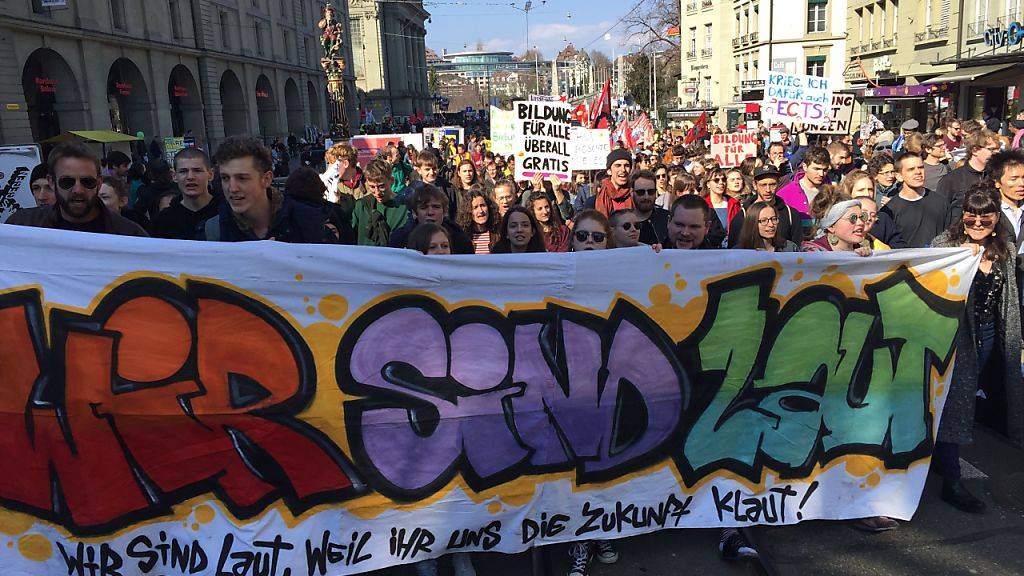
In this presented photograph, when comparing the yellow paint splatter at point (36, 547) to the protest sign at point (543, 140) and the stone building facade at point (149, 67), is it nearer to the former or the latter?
the protest sign at point (543, 140)

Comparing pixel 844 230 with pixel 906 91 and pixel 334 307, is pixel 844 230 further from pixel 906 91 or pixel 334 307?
pixel 906 91

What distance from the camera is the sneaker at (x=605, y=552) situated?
3.66 metres

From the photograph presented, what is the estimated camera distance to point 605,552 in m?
3.68

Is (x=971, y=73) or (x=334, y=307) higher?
(x=971, y=73)

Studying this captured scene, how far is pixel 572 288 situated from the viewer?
11.9 feet

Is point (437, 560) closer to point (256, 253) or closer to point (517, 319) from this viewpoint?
point (517, 319)

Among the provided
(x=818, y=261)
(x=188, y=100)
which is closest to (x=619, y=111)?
(x=188, y=100)

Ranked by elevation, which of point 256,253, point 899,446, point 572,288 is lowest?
point 899,446

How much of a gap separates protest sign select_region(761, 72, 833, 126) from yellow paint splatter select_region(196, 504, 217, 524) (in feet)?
43.6

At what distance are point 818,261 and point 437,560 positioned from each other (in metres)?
2.27

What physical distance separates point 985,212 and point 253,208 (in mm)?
3681

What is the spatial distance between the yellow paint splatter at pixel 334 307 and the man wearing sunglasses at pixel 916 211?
4.13 metres

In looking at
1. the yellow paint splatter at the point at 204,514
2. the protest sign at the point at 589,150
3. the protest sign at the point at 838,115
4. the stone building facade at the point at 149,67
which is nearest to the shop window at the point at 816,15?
the stone building facade at the point at 149,67

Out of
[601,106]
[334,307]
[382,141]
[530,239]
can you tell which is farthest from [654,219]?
[382,141]
